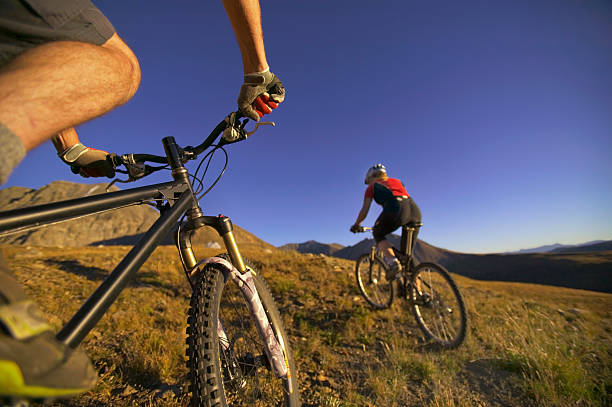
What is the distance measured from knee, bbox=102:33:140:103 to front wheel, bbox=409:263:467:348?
4.04 m

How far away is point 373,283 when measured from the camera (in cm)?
554

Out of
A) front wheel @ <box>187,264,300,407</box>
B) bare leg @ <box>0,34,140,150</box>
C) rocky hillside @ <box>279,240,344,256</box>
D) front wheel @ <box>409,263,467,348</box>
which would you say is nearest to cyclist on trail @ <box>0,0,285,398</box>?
bare leg @ <box>0,34,140,150</box>

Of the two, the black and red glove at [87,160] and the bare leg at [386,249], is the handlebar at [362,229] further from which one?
the black and red glove at [87,160]

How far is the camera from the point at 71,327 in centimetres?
96

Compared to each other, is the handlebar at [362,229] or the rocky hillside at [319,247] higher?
the rocky hillside at [319,247]

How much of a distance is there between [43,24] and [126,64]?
252 mm

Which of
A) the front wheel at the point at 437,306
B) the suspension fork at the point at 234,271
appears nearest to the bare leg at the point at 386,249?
the front wheel at the point at 437,306

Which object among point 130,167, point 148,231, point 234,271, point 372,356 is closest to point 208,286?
point 234,271

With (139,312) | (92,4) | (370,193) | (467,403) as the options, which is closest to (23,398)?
(92,4)

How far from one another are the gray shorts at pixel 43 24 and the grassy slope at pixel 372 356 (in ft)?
8.17

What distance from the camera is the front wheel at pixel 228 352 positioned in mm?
1312

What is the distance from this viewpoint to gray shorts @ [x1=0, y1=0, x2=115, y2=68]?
2.72 ft

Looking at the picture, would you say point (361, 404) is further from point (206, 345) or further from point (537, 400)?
point (206, 345)

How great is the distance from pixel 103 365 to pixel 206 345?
2.23 m
